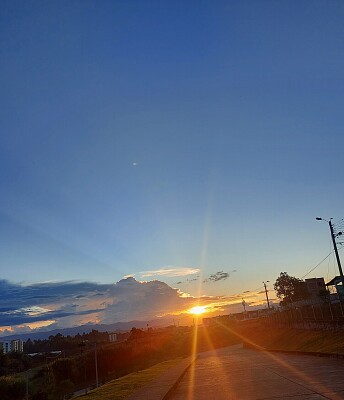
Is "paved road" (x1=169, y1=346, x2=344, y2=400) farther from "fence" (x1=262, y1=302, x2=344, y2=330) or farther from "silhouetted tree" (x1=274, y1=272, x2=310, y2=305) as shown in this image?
"silhouetted tree" (x1=274, y1=272, x2=310, y2=305)

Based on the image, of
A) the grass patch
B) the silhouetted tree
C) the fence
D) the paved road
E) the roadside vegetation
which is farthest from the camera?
the silhouetted tree

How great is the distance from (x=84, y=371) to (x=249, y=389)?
73776 mm

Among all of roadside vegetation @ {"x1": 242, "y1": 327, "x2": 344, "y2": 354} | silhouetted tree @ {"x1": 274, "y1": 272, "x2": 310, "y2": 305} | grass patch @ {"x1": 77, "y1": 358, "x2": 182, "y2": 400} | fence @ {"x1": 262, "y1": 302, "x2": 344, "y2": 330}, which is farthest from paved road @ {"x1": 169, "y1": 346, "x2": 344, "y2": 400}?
silhouetted tree @ {"x1": 274, "y1": 272, "x2": 310, "y2": 305}

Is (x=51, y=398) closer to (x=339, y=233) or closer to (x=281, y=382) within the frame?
(x=339, y=233)

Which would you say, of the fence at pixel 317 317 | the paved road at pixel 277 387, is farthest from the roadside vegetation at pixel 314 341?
the paved road at pixel 277 387

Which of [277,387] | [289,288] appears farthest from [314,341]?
[289,288]

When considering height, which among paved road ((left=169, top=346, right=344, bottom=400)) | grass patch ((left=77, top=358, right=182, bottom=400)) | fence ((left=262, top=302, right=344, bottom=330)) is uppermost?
fence ((left=262, top=302, right=344, bottom=330))

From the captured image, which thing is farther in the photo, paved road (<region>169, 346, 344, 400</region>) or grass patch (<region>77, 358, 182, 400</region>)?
grass patch (<region>77, 358, 182, 400</region>)

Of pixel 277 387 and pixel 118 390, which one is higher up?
pixel 277 387

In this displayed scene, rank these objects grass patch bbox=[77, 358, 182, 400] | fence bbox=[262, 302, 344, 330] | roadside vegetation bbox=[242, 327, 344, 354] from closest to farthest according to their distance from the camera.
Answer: grass patch bbox=[77, 358, 182, 400] → roadside vegetation bbox=[242, 327, 344, 354] → fence bbox=[262, 302, 344, 330]

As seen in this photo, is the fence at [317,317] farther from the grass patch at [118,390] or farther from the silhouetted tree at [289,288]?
the silhouetted tree at [289,288]

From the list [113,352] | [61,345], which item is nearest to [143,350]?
[113,352]

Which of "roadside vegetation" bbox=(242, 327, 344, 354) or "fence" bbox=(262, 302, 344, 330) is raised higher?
"fence" bbox=(262, 302, 344, 330)

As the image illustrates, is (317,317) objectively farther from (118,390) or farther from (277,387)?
(277,387)
